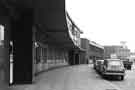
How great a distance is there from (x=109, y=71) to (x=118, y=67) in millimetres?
830

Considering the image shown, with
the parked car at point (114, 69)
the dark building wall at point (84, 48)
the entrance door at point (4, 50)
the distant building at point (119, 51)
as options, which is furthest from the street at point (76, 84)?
the distant building at point (119, 51)

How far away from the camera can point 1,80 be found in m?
10.1

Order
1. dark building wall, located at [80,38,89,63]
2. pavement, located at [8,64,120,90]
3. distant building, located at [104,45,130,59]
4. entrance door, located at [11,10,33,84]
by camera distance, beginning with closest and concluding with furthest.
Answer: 1. pavement, located at [8,64,120,90]
2. entrance door, located at [11,10,33,84]
3. dark building wall, located at [80,38,89,63]
4. distant building, located at [104,45,130,59]

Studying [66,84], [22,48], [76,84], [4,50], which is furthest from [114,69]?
[4,50]

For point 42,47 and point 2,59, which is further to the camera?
point 42,47

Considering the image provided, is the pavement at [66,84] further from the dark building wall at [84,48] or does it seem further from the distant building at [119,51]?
the distant building at [119,51]

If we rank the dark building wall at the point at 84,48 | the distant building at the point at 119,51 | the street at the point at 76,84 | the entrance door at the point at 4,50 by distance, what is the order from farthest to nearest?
the distant building at the point at 119,51 < the dark building wall at the point at 84,48 < the street at the point at 76,84 < the entrance door at the point at 4,50

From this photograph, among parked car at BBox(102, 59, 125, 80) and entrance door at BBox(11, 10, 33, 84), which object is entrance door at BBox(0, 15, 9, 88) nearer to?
entrance door at BBox(11, 10, 33, 84)

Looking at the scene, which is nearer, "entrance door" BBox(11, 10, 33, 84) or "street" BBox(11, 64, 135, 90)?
"street" BBox(11, 64, 135, 90)

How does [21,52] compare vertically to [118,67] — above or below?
above

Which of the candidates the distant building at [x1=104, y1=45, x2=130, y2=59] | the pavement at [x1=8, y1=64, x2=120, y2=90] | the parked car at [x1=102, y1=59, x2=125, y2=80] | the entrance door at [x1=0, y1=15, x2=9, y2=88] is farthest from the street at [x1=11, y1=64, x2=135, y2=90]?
the distant building at [x1=104, y1=45, x2=130, y2=59]

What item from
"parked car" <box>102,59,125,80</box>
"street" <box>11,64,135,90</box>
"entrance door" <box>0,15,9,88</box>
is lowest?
"street" <box>11,64,135,90</box>

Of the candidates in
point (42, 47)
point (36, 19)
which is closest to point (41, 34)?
point (42, 47)

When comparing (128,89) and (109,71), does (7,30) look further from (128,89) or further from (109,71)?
(109,71)
